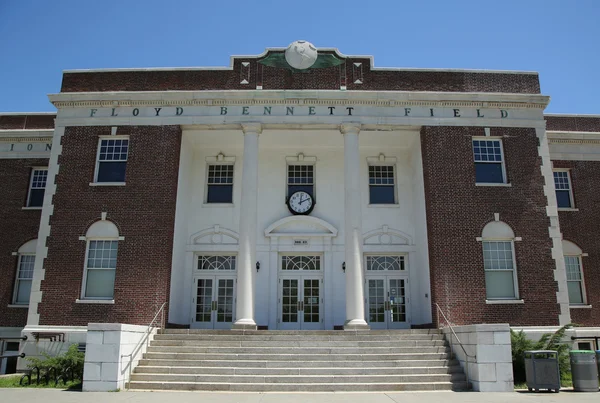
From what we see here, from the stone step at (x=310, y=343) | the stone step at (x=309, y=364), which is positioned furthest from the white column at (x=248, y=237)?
the stone step at (x=309, y=364)

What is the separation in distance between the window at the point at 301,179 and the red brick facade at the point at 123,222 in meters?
4.78

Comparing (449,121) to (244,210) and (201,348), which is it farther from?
(201,348)

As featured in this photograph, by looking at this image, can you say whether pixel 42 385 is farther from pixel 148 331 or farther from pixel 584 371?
pixel 584 371

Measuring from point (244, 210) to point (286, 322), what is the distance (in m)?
4.88

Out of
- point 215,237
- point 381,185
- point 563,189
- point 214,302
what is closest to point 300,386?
point 214,302

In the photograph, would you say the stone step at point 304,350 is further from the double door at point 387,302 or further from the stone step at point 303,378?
the double door at point 387,302

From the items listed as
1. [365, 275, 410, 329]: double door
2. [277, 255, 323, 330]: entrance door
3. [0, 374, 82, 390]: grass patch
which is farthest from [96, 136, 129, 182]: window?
[365, 275, 410, 329]: double door

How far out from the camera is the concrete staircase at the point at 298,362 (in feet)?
43.8

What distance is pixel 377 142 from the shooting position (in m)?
21.1

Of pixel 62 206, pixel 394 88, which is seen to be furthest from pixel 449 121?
pixel 62 206

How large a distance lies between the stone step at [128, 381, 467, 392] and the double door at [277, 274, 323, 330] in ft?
21.4

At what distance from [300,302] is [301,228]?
9.38 ft

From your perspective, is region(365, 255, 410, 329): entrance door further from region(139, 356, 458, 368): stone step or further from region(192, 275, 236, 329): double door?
region(139, 356, 458, 368): stone step

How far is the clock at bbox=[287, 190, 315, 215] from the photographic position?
2097 cm
